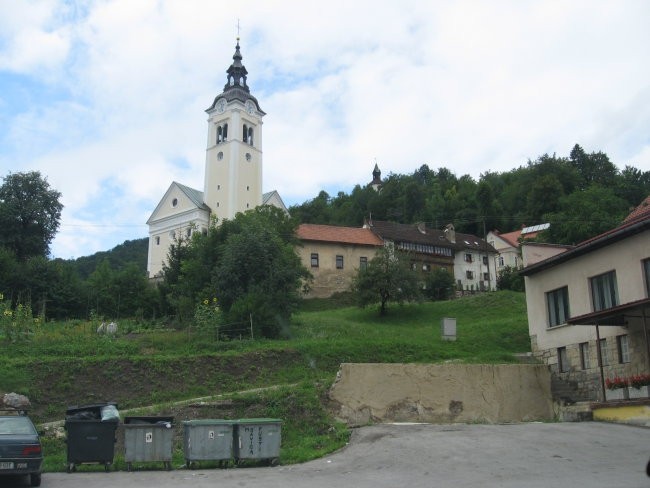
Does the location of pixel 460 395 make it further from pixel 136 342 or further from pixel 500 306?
pixel 500 306

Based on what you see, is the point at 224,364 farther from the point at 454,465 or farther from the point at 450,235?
the point at 450,235

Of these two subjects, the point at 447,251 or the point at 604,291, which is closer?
the point at 604,291

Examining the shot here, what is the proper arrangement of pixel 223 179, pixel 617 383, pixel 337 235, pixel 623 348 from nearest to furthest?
1. pixel 617 383
2. pixel 623 348
3. pixel 337 235
4. pixel 223 179

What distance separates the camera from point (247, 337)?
100 ft

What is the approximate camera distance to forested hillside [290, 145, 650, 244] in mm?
85562

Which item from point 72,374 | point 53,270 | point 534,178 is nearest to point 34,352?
point 72,374

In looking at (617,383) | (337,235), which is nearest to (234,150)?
(337,235)

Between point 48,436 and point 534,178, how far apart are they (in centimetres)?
8445

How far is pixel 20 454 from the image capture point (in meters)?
12.3

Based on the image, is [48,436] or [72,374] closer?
[48,436]

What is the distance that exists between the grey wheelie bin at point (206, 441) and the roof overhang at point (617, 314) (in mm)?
12145

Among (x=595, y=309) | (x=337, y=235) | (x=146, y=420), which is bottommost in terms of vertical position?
(x=146, y=420)

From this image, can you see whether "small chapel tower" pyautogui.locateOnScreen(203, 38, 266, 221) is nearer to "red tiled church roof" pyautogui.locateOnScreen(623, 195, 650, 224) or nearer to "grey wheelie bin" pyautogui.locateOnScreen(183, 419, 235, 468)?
"red tiled church roof" pyautogui.locateOnScreen(623, 195, 650, 224)

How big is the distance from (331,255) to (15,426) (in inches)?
1910
